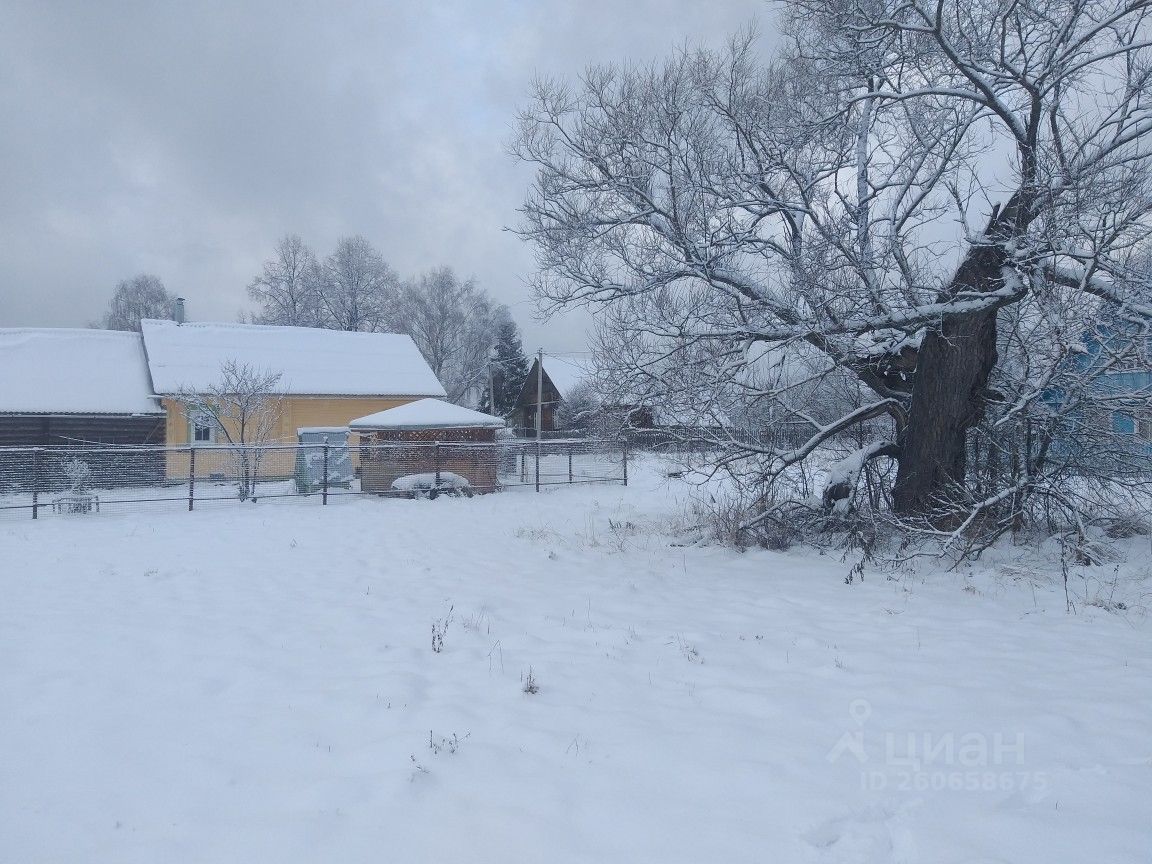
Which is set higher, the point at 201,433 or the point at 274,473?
the point at 201,433

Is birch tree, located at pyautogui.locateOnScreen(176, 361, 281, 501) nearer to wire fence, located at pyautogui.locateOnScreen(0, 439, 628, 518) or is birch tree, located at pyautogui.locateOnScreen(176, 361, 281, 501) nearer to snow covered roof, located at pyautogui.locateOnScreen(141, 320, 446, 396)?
wire fence, located at pyautogui.locateOnScreen(0, 439, 628, 518)

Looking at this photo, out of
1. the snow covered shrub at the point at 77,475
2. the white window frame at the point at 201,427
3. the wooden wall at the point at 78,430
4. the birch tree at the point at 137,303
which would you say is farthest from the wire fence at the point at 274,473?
the birch tree at the point at 137,303

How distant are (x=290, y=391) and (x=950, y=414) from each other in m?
20.0

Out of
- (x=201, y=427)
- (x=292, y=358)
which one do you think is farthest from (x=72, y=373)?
(x=292, y=358)

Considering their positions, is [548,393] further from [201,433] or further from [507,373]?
[201,433]

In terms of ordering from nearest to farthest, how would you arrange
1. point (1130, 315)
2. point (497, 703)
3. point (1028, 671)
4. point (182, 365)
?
point (497, 703) → point (1028, 671) → point (1130, 315) → point (182, 365)

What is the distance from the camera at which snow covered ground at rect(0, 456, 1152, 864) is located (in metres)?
2.82

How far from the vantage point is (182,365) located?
22.4 m

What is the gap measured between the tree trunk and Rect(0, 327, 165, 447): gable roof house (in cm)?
2050

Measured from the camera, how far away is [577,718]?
388 centimetres

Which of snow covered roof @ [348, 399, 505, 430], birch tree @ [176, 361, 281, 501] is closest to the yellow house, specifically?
birch tree @ [176, 361, 281, 501]

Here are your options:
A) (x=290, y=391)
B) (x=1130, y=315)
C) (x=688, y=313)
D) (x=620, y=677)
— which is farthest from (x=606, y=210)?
(x=290, y=391)

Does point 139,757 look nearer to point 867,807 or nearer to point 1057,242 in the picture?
point 867,807
